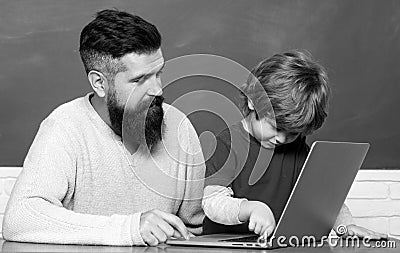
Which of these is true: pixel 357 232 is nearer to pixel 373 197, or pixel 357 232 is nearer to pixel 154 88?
pixel 154 88

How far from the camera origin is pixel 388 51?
269 centimetres

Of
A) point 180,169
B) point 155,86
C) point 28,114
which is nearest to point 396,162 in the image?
point 180,169

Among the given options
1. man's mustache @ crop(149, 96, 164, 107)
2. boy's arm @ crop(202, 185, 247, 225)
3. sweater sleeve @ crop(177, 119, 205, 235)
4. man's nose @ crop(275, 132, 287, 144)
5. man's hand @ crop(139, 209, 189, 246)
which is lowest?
sweater sleeve @ crop(177, 119, 205, 235)

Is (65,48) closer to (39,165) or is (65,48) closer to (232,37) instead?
(232,37)

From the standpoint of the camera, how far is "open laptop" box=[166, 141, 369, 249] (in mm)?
1550

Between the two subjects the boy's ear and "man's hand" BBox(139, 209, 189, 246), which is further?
the boy's ear

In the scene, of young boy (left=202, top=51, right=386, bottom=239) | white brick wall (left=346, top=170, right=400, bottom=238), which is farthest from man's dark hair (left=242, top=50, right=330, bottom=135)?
white brick wall (left=346, top=170, right=400, bottom=238)

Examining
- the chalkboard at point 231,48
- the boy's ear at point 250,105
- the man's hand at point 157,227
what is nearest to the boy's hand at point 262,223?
the man's hand at point 157,227

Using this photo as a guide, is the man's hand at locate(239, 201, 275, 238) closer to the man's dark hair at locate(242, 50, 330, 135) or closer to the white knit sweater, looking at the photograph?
the white knit sweater

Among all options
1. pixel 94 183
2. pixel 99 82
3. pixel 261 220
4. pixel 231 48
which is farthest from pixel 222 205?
pixel 231 48

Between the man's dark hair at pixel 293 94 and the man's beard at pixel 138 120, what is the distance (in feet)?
0.84

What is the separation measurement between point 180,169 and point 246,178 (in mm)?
200

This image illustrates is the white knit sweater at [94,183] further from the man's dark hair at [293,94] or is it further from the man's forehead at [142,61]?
the man's dark hair at [293,94]

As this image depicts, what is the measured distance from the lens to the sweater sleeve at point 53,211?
1.68m
